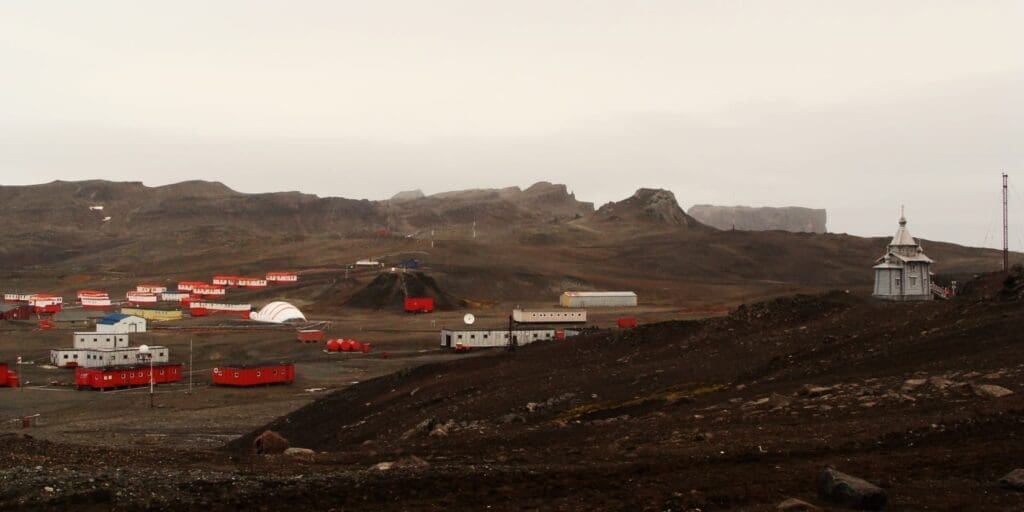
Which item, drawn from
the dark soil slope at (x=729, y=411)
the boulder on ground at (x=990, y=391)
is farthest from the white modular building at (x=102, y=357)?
the boulder on ground at (x=990, y=391)

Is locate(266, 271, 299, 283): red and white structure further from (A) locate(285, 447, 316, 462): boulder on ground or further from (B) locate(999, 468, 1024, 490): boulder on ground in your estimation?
(B) locate(999, 468, 1024, 490): boulder on ground

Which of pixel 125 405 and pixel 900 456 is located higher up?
pixel 900 456

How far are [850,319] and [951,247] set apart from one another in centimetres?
16703

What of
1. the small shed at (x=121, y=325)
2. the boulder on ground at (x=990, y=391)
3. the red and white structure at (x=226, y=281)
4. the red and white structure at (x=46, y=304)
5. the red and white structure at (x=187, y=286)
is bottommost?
the small shed at (x=121, y=325)

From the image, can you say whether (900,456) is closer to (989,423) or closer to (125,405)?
(989,423)

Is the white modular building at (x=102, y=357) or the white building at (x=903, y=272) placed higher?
the white building at (x=903, y=272)

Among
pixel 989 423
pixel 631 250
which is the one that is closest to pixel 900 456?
pixel 989 423

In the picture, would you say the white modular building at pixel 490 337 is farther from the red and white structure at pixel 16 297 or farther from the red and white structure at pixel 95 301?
the red and white structure at pixel 16 297

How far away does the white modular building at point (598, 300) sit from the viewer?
413 ft

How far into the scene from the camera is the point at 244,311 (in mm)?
115875

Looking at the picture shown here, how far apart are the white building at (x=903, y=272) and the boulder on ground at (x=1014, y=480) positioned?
144 feet

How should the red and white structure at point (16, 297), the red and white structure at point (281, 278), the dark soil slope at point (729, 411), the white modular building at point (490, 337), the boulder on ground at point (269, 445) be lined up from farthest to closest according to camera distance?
the red and white structure at point (281, 278)
the red and white structure at point (16, 297)
the white modular building at point (490, 337)
the boulder on ground at point (269, 445)
the dark soil slope at point (729, 411)

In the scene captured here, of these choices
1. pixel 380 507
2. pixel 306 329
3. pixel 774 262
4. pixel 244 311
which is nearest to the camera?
pixel 380 507

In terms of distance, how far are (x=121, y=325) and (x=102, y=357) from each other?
20032 millimetres
